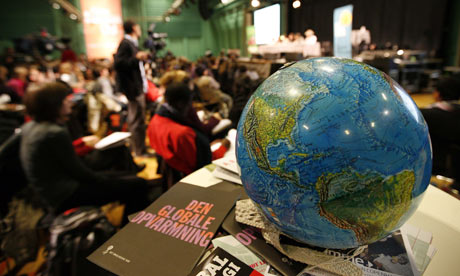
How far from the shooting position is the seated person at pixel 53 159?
5.41 feet

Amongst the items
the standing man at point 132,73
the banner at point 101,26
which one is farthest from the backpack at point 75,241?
the banner at point 101,26

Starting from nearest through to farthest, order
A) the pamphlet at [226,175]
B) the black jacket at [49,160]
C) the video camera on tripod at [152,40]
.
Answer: the pamphlet at [226,175]
the black jacket at [49,160]
the video camera on tripod at [152,40]

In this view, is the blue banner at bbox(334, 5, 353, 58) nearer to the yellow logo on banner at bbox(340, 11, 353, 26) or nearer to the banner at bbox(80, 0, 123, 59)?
the yellow logo on banner at bbox(340, 11, 353, 26)

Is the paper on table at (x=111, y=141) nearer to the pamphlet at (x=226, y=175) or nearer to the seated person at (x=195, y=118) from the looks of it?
the seated person at (x=195, y=118)

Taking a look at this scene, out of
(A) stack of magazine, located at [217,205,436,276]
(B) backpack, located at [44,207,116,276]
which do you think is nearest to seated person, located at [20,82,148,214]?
(B) backpack, located at [44,207,116,276]

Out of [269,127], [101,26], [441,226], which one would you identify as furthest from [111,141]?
[101,26]

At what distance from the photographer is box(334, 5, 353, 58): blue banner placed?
2.11 m

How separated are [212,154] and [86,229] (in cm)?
99

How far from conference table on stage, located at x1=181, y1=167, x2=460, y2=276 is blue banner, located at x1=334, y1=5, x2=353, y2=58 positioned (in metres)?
1.43

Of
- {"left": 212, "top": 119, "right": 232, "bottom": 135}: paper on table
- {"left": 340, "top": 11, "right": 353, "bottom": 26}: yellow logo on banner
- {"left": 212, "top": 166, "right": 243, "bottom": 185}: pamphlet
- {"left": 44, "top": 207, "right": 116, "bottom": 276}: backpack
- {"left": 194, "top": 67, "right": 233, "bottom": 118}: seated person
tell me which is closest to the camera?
{"left": 212, "top": 166, "right": 243, "bottom": 185}: pamphlet

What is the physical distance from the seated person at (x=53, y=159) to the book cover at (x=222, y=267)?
4.54 ft

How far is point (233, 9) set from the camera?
12.2 m

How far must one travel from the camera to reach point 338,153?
561 millimetres

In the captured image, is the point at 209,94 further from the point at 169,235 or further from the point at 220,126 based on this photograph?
the point at 169,235
